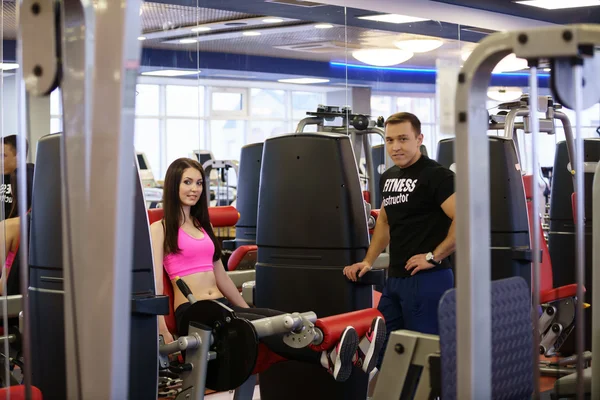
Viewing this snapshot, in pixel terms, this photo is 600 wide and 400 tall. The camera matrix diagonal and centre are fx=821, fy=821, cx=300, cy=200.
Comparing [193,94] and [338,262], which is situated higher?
[193,94]

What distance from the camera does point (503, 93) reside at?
36.5 ft

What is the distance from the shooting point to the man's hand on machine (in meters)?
3.65

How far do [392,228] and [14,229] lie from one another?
68.7 inches

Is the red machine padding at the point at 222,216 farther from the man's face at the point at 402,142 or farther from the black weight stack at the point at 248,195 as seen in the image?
the man's face at the point at 402,142

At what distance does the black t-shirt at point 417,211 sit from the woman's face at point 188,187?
93cm

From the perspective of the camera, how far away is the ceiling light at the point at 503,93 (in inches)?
422

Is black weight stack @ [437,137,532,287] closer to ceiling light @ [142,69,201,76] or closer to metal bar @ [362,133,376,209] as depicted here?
metal bar @ [362,133,376,209]

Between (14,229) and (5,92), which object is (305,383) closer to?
(14,229)

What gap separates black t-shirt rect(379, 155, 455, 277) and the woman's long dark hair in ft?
2.86

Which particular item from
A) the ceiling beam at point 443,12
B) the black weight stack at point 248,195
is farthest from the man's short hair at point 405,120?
the ceiling beam at point 443,12

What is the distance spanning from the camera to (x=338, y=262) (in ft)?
12.2

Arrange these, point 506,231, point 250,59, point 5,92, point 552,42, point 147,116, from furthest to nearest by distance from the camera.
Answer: point 147,116, point 250,59, point 506,231, point 5,92, point 552,42

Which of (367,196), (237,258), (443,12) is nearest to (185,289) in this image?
(237,258)

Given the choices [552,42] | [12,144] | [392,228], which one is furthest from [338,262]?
[552,42]
